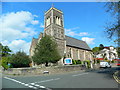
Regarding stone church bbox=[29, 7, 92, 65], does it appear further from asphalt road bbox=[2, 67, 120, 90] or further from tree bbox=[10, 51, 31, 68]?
asphalt road bbox=[2, 67, 120, 90]

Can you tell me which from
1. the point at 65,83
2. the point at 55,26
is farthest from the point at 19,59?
the point at 65,83

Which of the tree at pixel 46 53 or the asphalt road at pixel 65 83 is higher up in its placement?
the tree at pixel 46 53

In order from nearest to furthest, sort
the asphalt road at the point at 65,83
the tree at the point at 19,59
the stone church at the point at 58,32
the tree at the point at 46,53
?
1. the asphalt road at the point at 65,83
2. the tree at the point at 46,53
3. the tree at the point at 19,59
4. the stone church at the point at 58,32

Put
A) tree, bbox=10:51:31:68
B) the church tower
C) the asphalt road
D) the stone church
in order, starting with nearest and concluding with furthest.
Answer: the asphalt road → tree, bbox=10:51:31:68 → the church tower → the stone church

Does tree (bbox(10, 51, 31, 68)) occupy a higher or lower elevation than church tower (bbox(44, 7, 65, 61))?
lower

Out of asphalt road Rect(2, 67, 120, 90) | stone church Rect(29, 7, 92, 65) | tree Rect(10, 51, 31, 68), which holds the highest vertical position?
stone church Rect(29, 7, 92, 65)

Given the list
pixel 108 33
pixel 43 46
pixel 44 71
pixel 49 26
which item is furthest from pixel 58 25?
pixel 108 33

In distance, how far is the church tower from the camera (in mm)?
40622

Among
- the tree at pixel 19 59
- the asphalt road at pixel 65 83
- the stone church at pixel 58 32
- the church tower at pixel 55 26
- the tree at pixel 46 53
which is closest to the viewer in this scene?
the asphalt road at pixel 65 83

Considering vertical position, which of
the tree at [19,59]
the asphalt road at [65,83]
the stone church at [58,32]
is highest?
the stone church at [58,32]

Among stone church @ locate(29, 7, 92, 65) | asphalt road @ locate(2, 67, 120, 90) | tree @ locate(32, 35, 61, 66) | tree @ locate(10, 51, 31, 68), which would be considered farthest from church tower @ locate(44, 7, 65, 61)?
asphalt road @ locate(2, 67, 120, 90)

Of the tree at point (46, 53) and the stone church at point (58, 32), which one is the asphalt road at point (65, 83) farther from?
the stone church at point (58, 32)

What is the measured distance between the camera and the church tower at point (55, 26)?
4062 centimetres

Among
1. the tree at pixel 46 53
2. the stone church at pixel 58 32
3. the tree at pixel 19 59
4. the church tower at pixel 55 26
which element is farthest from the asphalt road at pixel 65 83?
the church tower at pixel 55 26
